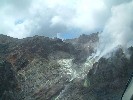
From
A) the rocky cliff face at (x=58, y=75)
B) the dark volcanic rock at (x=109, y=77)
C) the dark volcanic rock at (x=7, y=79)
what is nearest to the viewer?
the dark volcanic rock at (x=109, y=77)

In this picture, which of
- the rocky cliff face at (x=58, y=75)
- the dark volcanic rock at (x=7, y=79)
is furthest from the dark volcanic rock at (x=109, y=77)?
the dark volcanic rock at (x=7, y=79)

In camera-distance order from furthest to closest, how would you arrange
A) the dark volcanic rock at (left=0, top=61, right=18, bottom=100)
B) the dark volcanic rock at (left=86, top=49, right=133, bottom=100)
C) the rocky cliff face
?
the dark volcanic rock at (left=0, top=61, right=18, bottom=100)
the rocky cliff face
the dark volcanic rock at (left=86, top=49, right=133, bottom=100)

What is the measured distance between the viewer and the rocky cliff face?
165 ft

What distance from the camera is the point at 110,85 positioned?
51094 mm

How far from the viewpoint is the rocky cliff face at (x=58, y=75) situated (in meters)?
50.4

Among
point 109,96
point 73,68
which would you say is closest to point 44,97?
point 109,96

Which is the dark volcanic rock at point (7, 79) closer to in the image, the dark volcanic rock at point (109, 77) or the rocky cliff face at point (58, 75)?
the rocky cliff face at point (58, 75)

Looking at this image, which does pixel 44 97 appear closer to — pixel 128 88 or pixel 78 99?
pixel 78 99

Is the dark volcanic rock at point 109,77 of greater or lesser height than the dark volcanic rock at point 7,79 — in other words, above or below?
below

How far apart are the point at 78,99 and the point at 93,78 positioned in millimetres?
7501

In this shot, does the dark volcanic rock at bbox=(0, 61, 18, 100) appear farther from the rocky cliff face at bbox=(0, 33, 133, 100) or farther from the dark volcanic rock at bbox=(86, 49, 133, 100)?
the dark volcanic rock at bbox=(86, 49, 133, 100)

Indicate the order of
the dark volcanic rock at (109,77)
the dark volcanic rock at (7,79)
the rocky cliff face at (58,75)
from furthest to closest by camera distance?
1. the dark volcanic rock at (7,79)
2. the rocky cliff face at (58,75)
3. the dark volcanic rock at (109,77)

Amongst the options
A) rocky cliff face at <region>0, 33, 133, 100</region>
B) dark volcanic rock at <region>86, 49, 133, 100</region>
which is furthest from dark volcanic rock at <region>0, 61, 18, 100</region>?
dark volcanic rock at <region>86, 49, 133, 100</region>

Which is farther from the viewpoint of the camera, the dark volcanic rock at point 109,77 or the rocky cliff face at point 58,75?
the rocky cliff face at point 58,75
